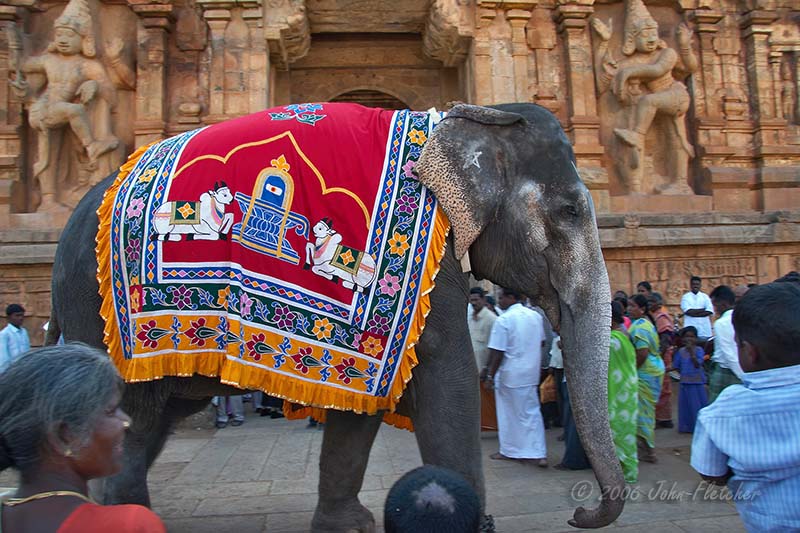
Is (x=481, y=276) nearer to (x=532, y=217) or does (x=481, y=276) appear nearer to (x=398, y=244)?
(x=532, y=217)

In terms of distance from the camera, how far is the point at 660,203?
10.5m

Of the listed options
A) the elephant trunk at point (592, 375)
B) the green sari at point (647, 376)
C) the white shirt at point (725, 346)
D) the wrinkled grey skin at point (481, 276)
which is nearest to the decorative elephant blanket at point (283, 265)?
the wrinkled grey skin at point (481, 276)

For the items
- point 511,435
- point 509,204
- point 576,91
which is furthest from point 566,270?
point 576,91

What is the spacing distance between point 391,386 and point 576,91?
28.2 feet

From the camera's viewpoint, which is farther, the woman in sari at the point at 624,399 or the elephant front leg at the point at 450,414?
the woman in sari at the point at 624,399

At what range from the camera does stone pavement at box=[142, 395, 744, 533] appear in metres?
4.20

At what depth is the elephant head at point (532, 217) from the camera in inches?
116

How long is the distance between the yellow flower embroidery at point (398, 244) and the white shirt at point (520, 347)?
10.9ft

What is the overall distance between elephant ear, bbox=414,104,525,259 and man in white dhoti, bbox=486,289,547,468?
3147 millimetres

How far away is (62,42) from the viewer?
9766mm

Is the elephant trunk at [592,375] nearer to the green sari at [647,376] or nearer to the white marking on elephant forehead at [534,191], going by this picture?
the white marking on elephant forehead at [534,191]

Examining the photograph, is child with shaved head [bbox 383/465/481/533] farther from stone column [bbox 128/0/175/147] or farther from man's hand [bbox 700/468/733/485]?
stone column [bbox 128/0/175/147]

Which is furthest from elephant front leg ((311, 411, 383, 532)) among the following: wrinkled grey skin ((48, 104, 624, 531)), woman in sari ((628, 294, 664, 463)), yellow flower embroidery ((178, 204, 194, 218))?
woman in sari ((628, 294, 664, 463))

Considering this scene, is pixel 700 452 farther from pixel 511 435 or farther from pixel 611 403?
pixel 511 435
